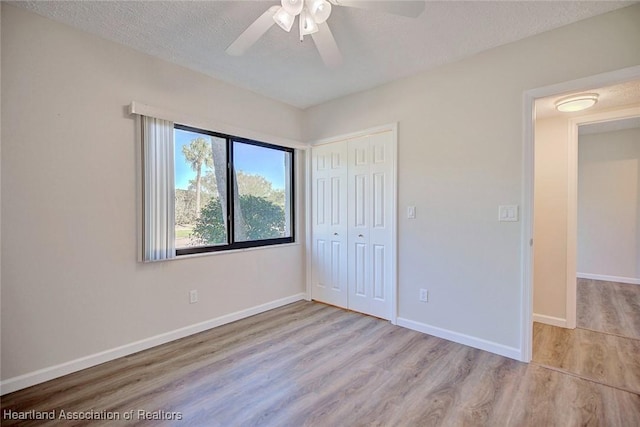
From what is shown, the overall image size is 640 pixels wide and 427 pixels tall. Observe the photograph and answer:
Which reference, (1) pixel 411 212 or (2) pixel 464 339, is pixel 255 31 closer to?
(1) pixel 411 212

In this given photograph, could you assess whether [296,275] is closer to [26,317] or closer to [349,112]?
[349,112]

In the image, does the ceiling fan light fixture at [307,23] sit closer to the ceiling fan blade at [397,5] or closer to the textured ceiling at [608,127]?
the ceiling fan blade at [397,5]

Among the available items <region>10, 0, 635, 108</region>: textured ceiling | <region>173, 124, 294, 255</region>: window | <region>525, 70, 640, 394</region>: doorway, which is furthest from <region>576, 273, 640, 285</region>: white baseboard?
<region>173, 124, 294, 255</region>: window

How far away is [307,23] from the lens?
174cm

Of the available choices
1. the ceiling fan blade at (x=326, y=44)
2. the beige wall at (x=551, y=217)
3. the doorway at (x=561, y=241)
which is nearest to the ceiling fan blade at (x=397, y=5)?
the ceiling fan blade at (x=326, y=44)

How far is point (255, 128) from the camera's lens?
11.1ft

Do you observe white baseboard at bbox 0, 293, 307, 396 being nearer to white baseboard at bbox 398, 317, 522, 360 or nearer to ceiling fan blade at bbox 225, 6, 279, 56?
white baseboard at bbox 398, 317, 522, 360

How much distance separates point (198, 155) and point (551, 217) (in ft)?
12.3

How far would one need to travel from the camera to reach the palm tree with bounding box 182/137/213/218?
287cm

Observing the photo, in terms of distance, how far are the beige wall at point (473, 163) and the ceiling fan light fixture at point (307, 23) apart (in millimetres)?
1539

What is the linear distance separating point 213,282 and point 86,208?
1.27 meters

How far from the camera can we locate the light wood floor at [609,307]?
9.62 ft

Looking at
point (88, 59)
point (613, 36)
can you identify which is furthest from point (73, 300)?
point (613, 36)

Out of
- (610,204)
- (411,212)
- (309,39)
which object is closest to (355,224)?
(411,212)
